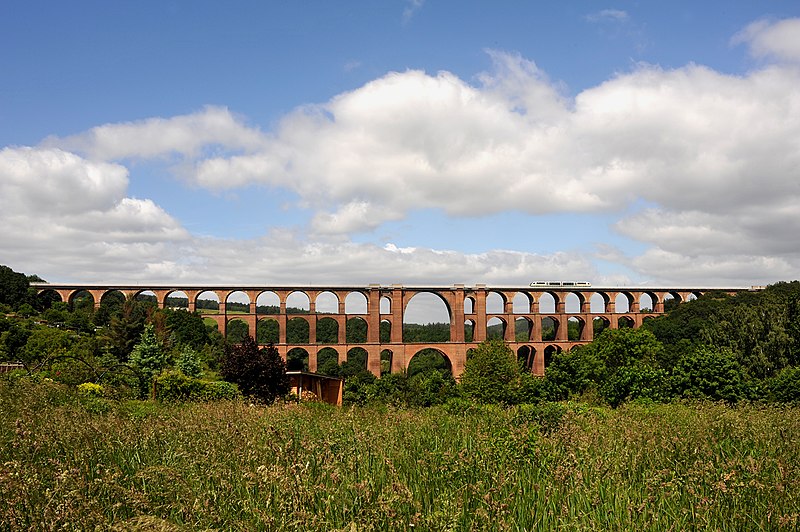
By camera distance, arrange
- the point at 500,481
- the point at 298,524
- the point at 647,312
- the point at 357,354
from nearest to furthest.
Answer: the point at 298,524 < the point at 500,481 < the point at 647,312 < the point at 357,354

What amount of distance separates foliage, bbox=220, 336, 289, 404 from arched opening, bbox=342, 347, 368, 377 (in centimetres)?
3269

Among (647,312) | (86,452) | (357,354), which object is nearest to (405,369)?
(357,354)

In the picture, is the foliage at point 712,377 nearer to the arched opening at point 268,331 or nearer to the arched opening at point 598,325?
the arched opening at point 598,325

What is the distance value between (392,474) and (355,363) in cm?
7039

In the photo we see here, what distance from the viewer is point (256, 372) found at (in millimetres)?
25016

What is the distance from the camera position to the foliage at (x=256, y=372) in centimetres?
2477

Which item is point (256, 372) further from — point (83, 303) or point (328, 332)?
point (328, 332)

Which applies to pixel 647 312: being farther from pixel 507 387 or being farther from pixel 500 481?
pixel 500 481

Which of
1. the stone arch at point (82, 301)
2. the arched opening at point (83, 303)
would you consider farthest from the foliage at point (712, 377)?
the stone arch at point (82, 301)

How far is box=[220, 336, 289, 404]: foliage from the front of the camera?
975 inches

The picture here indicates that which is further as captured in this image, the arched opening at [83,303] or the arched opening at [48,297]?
the arched opening at [48,297]

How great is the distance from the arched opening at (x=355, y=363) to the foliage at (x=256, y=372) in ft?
107

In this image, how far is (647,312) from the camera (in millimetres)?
70438

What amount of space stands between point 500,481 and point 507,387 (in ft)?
96.0
